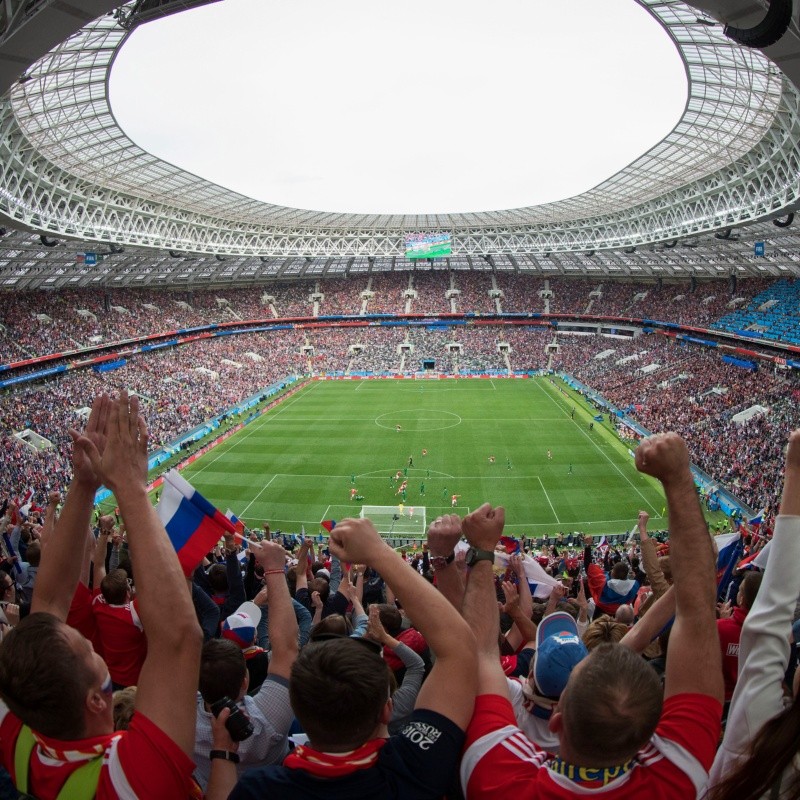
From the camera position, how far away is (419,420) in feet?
162

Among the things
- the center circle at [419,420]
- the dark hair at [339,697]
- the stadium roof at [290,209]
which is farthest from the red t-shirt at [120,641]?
the center circle at [419,420]

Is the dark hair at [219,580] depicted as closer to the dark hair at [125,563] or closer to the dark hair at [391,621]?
the dark hair at [125,563]

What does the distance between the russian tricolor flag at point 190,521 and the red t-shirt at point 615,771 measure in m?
4.90

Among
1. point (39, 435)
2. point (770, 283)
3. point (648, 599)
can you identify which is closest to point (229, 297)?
point (39, 435)

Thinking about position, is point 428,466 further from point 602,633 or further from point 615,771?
point 615,771

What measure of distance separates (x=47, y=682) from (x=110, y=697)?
0.34 m

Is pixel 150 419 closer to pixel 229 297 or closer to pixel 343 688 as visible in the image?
pixel 229 297

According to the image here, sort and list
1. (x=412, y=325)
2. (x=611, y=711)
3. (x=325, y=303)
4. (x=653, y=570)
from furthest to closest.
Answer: (x=325, y=303), (x=412, y=325), (x=653, y=570), (x=611, y=711)

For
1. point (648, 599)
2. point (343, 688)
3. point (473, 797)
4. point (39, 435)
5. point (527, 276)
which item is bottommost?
point (527, 276)

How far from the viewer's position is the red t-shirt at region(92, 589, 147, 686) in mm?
4973

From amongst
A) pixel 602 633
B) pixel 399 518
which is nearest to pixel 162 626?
pixel 602 633

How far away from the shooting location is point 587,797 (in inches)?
87.3

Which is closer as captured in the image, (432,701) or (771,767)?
(771,767)

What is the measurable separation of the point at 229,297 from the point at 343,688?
269 ft
